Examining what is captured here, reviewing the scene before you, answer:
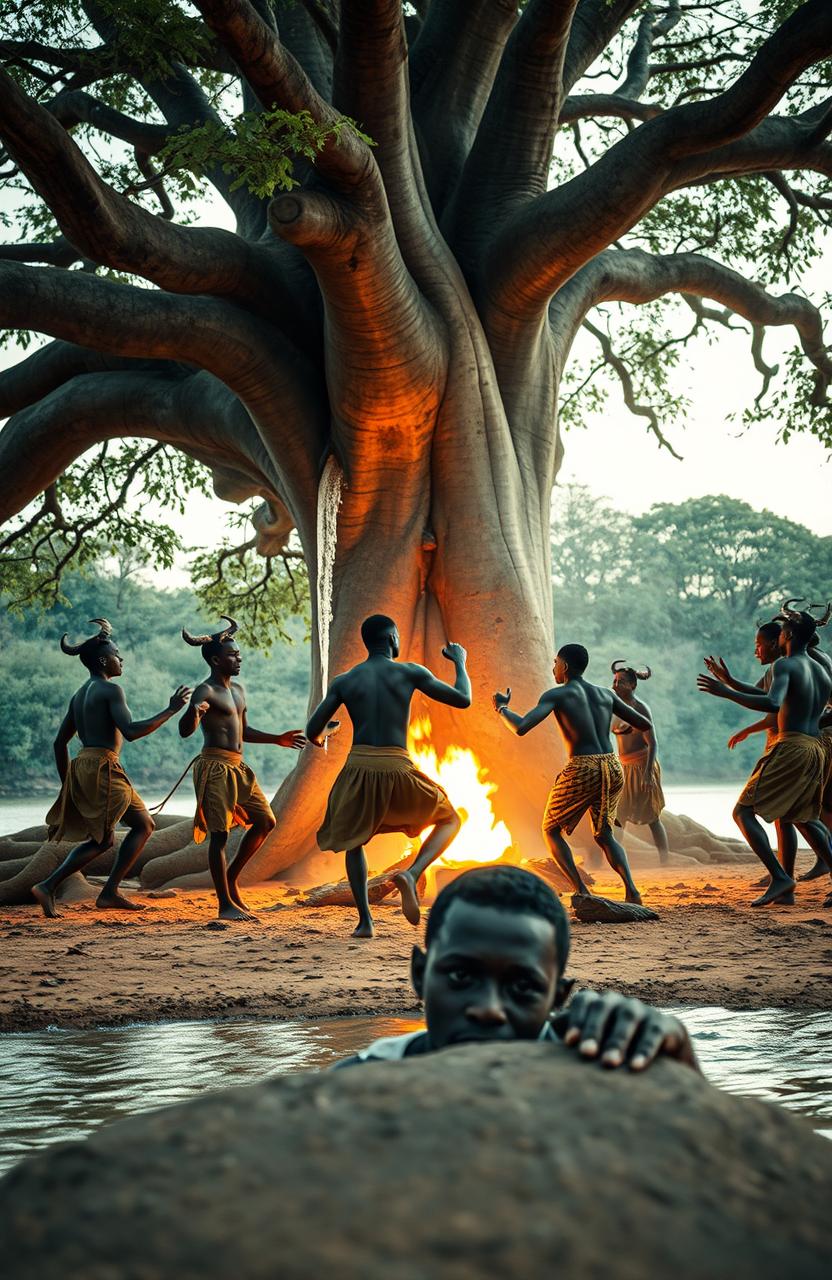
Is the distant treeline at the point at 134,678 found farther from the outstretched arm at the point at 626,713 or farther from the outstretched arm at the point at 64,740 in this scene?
the outstretched arm at the point at 626,713

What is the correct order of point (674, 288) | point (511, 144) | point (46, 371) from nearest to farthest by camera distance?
point (511, 144) < point (46, 371) < point (674, 288)

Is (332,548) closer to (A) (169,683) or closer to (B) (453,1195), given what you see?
(B) (453,1195)

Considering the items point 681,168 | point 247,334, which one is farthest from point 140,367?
point 681,168

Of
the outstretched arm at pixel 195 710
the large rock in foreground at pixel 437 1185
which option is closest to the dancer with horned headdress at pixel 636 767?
the outstretched arm at pixel 195 710

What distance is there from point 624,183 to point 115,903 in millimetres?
6694

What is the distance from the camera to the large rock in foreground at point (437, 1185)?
128cm

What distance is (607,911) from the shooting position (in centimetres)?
845

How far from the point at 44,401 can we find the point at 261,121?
5.98 metres

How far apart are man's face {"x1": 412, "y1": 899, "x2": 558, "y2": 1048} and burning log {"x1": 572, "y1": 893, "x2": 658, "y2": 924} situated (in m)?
6.55

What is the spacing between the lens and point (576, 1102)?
1592mm

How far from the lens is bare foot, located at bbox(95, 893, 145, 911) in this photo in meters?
10.4

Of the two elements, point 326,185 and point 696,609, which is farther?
point 696,609

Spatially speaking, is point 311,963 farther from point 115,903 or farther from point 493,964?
point 493,964

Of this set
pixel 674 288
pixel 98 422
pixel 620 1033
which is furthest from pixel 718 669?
pixel 620 1033
